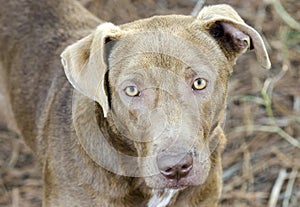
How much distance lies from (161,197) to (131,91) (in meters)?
0.71

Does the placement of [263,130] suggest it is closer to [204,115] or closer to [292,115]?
[292,115]

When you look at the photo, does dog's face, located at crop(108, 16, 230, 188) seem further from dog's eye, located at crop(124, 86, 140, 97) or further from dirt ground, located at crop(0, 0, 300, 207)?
dirt ground, located at crop(0, 0, 300, 207)

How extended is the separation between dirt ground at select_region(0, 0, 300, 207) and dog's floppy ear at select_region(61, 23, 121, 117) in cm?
191

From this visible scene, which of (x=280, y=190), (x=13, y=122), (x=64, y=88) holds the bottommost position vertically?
(x=280, y=190)

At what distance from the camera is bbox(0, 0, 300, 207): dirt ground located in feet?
17.6

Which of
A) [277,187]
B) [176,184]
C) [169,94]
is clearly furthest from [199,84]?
[277,187]

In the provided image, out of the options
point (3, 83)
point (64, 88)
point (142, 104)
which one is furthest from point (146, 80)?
point (3, 83)

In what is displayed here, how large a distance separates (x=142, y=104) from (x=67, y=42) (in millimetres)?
1157

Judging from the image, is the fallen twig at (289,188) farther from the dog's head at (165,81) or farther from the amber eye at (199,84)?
the amber eye at (199,84)

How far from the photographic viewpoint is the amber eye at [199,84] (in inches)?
143

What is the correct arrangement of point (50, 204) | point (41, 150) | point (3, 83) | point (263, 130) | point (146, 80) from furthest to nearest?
point (263, 130), point (3, 83), point (41, 150), point (50, 204), point (146, 80)

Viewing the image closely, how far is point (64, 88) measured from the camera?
14.3 feet

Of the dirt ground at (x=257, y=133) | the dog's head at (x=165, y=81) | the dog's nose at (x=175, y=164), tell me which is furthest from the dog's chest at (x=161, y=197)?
the dirt ground at (x=257, y=133)

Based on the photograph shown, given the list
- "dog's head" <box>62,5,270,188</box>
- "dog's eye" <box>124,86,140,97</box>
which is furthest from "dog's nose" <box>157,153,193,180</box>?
"dog's eye" <box>124,86,140,97</box>
